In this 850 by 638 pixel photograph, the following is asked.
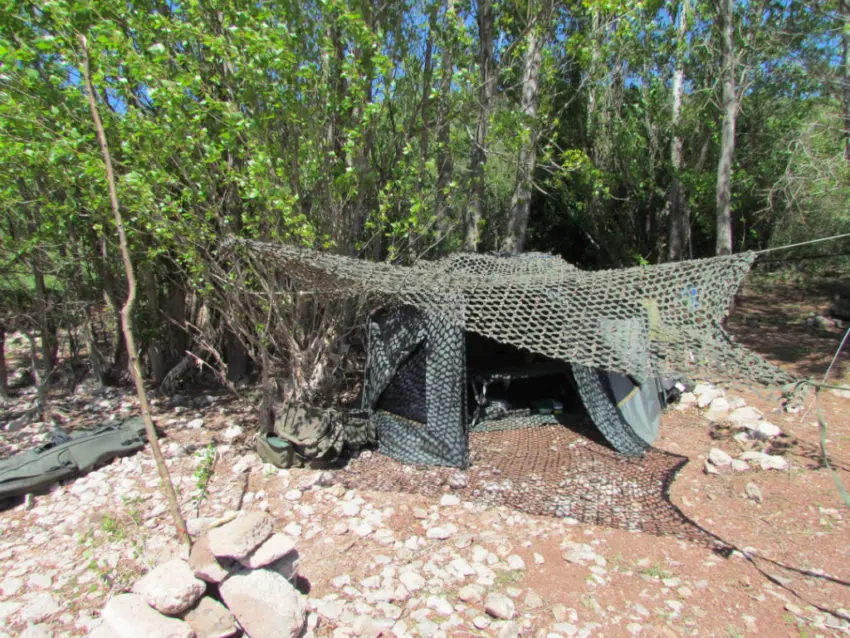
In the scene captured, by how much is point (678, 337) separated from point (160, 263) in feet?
15.5

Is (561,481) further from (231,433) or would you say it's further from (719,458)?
(231,433)

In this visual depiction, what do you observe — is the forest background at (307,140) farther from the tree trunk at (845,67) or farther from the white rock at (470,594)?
the white rock at (470,594)

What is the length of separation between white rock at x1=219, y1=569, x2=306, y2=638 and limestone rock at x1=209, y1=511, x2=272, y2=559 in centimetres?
12

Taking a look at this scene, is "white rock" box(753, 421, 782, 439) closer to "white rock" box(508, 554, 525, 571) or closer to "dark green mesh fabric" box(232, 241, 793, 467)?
"dark green mesh fabric" box(232, 241, 793, 467)

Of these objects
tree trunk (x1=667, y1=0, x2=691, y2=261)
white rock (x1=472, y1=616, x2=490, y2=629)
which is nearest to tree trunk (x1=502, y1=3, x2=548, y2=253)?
tree trunk (x1=667, y1=0, x2=691, y2=261)

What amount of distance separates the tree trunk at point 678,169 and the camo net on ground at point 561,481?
17.7 ft

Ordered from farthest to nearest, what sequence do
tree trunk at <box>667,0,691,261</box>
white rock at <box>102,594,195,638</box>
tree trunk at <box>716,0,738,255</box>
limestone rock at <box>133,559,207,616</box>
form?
tree trunk at <box>667,0,691,261</box>, tree trunk at <box>716,0,738,255</box>, limestone rock at <box>133,559,207,616</box>, white rock at <box>102,594,195,638</box>

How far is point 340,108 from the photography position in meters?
4.15

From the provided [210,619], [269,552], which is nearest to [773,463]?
[269,552]

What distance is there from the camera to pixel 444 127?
526 centimetres

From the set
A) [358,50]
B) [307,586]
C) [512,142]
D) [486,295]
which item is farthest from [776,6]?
[307,586]

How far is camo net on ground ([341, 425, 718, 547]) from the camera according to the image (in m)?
3.21

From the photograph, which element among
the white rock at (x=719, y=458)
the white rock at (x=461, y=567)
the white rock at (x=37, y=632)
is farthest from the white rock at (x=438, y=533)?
the white rock at (x=719, y=458)

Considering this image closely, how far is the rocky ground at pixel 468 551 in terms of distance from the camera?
2.42 m
